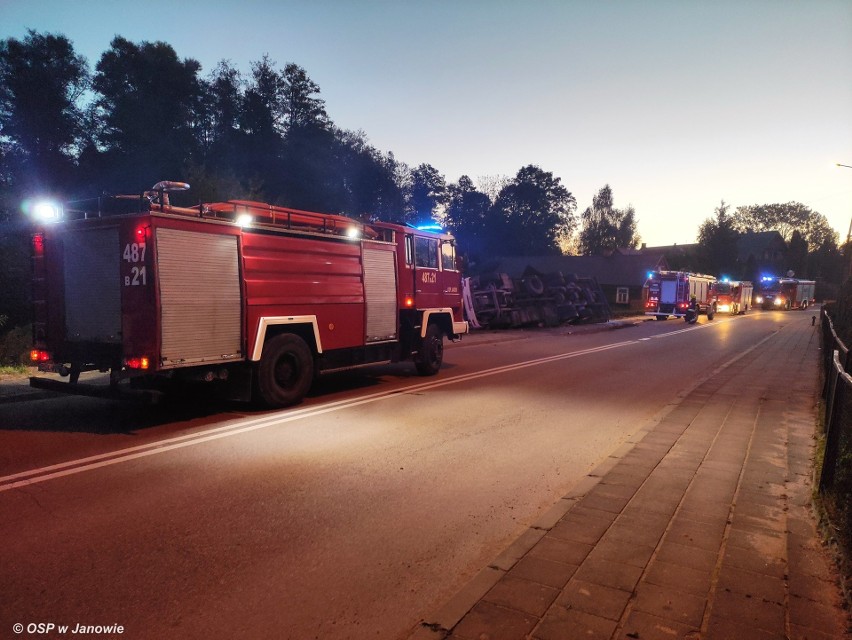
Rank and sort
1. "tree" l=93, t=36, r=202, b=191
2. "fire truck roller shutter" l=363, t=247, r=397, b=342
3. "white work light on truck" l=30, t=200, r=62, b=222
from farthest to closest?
"tree" l=93, t=36, r=202, b=191 < "fire truck roller shutter" l=363, t=247, r=397, b=342 < "white work light on truck" l=30, t=200, r=62, b=222

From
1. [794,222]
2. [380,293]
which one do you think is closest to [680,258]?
[794,222]

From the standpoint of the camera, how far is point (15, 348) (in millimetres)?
13164

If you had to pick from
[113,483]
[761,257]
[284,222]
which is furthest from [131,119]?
[761,257]

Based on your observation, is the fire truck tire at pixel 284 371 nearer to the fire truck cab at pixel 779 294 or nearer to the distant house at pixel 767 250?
the fire truck cab at pixel 779 294

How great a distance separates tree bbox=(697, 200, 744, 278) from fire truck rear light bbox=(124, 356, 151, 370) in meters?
69.9

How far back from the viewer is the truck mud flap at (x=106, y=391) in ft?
23.0

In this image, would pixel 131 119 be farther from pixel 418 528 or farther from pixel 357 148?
pixel 418 528

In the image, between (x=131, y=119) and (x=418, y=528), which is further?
(x=131, y=119)

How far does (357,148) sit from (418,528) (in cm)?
6574

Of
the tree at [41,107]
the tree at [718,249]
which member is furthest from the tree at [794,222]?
the tree at [41,107]

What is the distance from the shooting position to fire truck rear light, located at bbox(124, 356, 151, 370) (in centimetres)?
688

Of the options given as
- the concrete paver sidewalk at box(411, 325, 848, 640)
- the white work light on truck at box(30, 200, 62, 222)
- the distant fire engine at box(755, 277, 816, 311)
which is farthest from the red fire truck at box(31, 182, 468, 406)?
the distant fire engine at box(755, 277, 816, 311)

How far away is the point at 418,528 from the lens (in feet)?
14.3

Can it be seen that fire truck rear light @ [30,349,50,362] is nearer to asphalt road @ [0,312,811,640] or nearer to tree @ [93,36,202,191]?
asphalt road @ [0,312,811,640]
